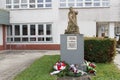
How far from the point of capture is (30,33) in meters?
27.9

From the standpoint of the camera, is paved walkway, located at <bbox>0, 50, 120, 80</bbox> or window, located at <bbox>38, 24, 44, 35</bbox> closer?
paved walkway, located at <bbox>0, 50, 120, 80</bbox>

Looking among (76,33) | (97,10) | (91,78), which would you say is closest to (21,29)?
(97,10)

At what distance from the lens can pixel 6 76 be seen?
1156 centimetres

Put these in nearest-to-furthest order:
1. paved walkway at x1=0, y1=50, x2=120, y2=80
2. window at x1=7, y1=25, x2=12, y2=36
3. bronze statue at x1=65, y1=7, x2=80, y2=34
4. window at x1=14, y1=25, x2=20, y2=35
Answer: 1. paved walkway at x1=0, y1=50, x2=120, y2=80
2. bronze statue at x1=65, y1=7, x2=80, y2=34
3. window at x1=14, y1=25, x2=20, y2=35
4. window at x1=7, y1=25, x2=12, y2=36

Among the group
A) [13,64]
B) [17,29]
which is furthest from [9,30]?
[13,64]

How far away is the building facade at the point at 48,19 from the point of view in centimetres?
2694

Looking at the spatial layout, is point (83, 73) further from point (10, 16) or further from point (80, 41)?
point (10, 16)

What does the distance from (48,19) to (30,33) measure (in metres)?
2.29

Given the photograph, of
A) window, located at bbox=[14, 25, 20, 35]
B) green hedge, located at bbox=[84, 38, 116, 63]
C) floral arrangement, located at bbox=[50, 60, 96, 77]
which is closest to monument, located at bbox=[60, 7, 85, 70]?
floral arrangement, located at bbox=[50, 60, 96, 77]

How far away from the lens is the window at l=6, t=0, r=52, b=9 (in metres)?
27.8

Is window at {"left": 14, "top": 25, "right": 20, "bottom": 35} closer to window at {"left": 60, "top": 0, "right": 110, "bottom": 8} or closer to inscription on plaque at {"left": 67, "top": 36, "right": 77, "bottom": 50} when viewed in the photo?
window at {"left": 60, "top": 0, "right": 110, "bottom": 8}

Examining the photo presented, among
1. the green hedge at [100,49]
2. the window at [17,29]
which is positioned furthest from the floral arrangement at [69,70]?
the window at [17,29]

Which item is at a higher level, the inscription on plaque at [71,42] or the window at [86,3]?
the window at [86,3]

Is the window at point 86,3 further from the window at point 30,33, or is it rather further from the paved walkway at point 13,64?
the paved walkway at point 13,64
